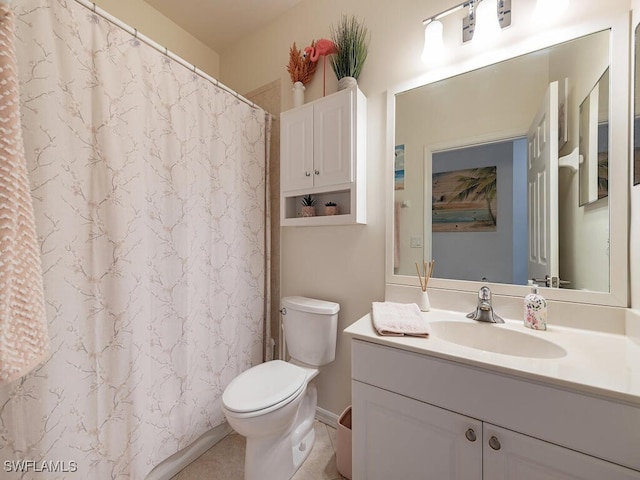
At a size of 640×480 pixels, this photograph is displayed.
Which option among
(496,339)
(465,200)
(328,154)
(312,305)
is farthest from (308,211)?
(496,339)

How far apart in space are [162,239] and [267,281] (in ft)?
2.42

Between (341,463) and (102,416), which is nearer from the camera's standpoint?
(102,416)

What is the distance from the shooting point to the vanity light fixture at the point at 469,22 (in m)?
1.12

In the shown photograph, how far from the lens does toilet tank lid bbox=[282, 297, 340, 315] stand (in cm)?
144

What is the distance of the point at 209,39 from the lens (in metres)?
2.06

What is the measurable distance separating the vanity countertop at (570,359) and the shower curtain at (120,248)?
2.88ft

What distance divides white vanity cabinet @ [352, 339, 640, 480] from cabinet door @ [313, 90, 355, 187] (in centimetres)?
86

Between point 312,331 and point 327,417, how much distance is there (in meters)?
0.60

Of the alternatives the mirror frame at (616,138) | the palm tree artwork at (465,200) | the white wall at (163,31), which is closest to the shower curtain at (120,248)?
the white wall at (163,31)

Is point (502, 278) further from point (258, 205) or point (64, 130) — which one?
point (64, 130)

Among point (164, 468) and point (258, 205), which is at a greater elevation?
point (258, 205)

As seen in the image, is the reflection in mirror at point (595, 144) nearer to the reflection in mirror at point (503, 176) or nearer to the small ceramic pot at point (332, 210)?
the reflection in mirror at point (503, 176)

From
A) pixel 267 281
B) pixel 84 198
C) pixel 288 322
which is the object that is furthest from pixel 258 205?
pixel 84 198

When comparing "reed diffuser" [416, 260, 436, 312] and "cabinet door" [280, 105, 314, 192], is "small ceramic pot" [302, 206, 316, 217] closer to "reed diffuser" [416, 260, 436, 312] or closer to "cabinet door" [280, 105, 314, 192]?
"cabinet door" [280, 105, 314, 192]
